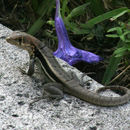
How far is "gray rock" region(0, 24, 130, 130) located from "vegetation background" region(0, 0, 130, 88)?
2.13 ft

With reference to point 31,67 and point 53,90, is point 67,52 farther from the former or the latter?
point 53,90

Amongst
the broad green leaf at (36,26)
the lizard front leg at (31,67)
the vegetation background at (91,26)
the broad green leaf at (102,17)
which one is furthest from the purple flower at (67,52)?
the broad green leaf at (36,26)

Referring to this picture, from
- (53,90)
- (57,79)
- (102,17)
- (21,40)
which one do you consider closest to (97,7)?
(102,17)

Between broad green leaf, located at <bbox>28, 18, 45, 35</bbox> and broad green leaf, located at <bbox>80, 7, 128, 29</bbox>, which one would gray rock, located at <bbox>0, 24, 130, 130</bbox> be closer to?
broad green leaf, located at <bbox>80, 7, 128, 29</bbox>

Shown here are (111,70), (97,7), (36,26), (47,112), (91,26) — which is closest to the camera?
(47,112)

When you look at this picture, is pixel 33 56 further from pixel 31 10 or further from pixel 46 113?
pixel 31 10

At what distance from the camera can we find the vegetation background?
12.1 ft

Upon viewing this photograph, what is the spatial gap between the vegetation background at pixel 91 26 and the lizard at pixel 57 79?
1.86ft

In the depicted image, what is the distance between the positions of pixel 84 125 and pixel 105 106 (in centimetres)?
32

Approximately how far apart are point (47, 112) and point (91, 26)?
1568 millimetres

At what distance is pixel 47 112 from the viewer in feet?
9.12

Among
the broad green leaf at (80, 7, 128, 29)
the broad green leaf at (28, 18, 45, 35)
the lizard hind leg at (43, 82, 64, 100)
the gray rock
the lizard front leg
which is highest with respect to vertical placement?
the broad green leaf at (80, 7, 128, 29)

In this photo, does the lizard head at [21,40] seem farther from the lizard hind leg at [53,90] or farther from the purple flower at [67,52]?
the purple flower at [67,52]

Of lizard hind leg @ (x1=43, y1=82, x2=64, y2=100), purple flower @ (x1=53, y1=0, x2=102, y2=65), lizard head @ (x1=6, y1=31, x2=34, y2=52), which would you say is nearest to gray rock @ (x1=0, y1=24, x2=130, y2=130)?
lizard hind leg @ (x1=43, y1=82, x2=64, y2=100)
